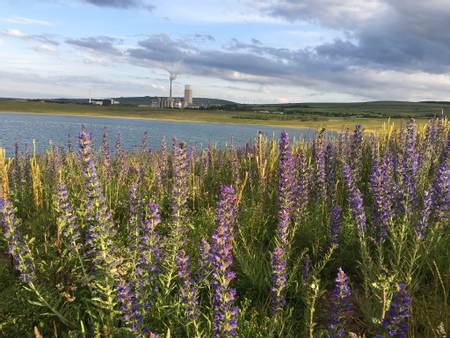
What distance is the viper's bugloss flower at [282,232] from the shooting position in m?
2.69

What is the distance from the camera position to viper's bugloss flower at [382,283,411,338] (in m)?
2.03

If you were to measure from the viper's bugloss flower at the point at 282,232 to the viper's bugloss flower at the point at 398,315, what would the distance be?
0.78 m

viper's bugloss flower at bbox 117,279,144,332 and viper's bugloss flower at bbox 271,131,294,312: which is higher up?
viper's bugloss flower at bbox 271,131,294,312

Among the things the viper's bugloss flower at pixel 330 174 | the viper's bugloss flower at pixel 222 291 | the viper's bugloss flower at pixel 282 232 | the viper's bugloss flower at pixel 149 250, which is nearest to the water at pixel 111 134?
the viper's bugloss flower at pixel 330 174

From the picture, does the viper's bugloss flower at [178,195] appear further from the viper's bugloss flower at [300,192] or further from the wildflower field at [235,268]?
the viper's bugloss flower at [300,192]

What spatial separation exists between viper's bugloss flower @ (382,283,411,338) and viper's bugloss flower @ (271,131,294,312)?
782mm

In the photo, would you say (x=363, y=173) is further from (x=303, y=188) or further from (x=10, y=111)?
(x=10, y=111)

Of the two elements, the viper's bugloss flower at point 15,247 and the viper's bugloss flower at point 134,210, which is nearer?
the viper's bugloss flower at point 15,247

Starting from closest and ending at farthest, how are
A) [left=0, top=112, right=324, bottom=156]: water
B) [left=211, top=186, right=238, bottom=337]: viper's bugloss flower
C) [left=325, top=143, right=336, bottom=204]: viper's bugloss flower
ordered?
[left=211, top=186, right=238, bottom=337]: viper's bugloss flower
[left=325, top=143, right=336, bottom=204]: viper's bugloss flower
[left=0, top=112, right=324, bottom=156]: water

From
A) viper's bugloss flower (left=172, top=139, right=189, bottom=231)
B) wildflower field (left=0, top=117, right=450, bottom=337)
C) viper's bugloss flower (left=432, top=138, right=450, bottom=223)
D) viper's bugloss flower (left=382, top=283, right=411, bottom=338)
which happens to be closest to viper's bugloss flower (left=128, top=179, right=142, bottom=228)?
wildflower field (left=0, top=117, right=450, bottom=337)

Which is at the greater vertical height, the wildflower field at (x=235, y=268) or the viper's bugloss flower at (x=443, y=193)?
the viper's bugloss flower at (x=443, y=193)

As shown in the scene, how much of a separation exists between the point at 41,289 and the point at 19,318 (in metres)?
0.58

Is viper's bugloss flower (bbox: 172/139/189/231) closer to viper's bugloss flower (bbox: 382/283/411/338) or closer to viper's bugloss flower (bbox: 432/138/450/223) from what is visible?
viper's bugloss flower (bbox: 382/283/411/338)

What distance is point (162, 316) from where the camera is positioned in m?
3.11
